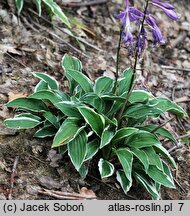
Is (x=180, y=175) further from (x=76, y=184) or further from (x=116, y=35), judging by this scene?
(x=116, y=35)

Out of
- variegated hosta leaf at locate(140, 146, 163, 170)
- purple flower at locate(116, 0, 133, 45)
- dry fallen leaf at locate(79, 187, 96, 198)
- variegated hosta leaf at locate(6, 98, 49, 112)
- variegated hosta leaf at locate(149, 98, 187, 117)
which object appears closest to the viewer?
purple flower at locate(116, 0, 133, 45)

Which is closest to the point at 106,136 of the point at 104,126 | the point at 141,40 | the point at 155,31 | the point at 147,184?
the point at 104,126

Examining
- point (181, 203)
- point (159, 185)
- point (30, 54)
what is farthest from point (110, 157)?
point (30, 54)

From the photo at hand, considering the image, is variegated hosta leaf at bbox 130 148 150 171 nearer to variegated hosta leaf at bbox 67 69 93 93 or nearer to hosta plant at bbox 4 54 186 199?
hosta plant at bbox 4 54 186 199

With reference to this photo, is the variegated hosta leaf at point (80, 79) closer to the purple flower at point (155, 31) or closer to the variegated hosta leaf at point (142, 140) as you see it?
the variegated hosta leaf at point (142, 140)

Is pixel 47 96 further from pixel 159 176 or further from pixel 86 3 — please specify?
pixel 86 3

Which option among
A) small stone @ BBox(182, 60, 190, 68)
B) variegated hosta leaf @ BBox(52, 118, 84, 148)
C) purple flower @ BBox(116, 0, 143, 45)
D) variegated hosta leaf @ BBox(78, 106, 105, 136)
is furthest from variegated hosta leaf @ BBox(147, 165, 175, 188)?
small stone @ BBox(182, 60, 190, 68)

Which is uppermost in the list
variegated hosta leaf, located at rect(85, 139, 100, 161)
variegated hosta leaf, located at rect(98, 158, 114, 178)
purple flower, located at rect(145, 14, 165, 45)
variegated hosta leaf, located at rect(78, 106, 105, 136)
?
purple flower, located at rect(145, 14, 165, 45)
